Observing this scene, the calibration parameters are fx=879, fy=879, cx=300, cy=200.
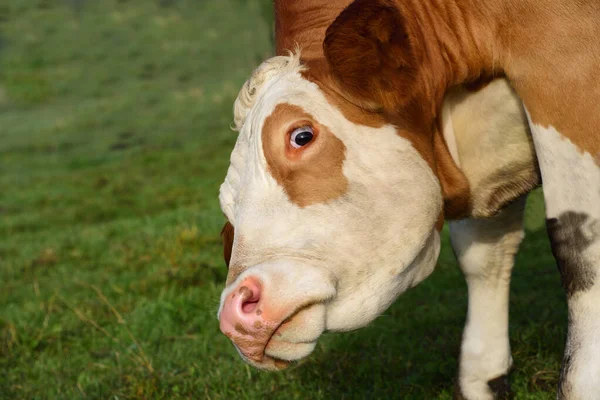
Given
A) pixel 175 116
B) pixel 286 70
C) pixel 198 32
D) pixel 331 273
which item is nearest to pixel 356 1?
pixel 286 70

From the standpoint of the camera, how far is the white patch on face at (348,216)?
125 inches

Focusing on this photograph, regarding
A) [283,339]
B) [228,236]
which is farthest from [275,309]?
[228,236]

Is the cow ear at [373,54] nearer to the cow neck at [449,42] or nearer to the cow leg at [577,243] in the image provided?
the cow neck at [449,42]

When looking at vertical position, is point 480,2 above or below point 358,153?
above

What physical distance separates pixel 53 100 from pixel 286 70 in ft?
68.0

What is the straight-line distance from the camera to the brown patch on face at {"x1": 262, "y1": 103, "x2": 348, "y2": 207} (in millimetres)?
3223

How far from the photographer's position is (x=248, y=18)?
27.6 m

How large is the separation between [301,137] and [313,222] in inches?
12.8

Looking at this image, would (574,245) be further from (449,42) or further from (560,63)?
(449,42)

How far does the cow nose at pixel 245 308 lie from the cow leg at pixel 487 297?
2029 millimetres

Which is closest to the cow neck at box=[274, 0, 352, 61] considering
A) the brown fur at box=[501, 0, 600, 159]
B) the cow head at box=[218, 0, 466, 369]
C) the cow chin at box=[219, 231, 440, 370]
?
the cow head at box=[218, 0, 466, 369]

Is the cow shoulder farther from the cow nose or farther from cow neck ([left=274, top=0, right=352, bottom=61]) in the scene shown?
the cow nose

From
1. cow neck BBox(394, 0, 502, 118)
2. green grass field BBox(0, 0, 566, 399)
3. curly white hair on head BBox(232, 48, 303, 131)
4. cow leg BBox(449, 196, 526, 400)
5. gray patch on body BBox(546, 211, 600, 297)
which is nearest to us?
gray patch on body BBox(546, 211, 600, 297)

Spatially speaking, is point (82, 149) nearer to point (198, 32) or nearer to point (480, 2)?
point (198, 32)
